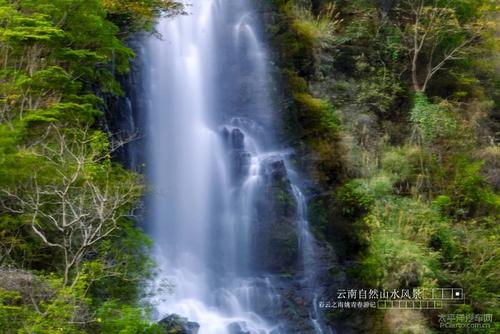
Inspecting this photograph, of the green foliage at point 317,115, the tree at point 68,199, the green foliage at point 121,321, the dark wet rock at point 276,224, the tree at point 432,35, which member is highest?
the tree at point 432,35

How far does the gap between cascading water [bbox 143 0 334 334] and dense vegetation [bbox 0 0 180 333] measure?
303 cm

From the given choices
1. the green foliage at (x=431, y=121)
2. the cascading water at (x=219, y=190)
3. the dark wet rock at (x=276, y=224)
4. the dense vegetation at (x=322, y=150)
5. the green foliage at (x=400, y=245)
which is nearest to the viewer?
the dense vegetation at (x=322, y=150)

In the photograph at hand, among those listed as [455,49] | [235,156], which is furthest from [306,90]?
[455,49]

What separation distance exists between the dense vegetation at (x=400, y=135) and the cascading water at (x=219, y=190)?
1.00 m

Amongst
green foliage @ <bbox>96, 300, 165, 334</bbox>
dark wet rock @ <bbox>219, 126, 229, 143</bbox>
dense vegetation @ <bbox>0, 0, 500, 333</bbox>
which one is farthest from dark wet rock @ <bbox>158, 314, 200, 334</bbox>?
dark wet rock @ <bbox>219, 126, 229, 143</bbox>

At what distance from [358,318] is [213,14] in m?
11.2

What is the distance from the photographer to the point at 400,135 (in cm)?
1672

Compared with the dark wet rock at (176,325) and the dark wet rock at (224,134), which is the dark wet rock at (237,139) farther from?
the dark wet rock at (176,325)

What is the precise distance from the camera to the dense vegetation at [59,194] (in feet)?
24.2

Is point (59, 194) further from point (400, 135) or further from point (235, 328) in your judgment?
point (400, 135)

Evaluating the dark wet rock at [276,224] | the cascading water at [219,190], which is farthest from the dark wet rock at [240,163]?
the dark wet rock at [276,224]

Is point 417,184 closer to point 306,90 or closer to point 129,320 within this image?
point 306,90

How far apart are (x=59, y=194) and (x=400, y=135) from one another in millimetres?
11552

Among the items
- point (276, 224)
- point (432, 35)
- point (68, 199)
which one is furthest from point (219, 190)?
point (432, 35)
